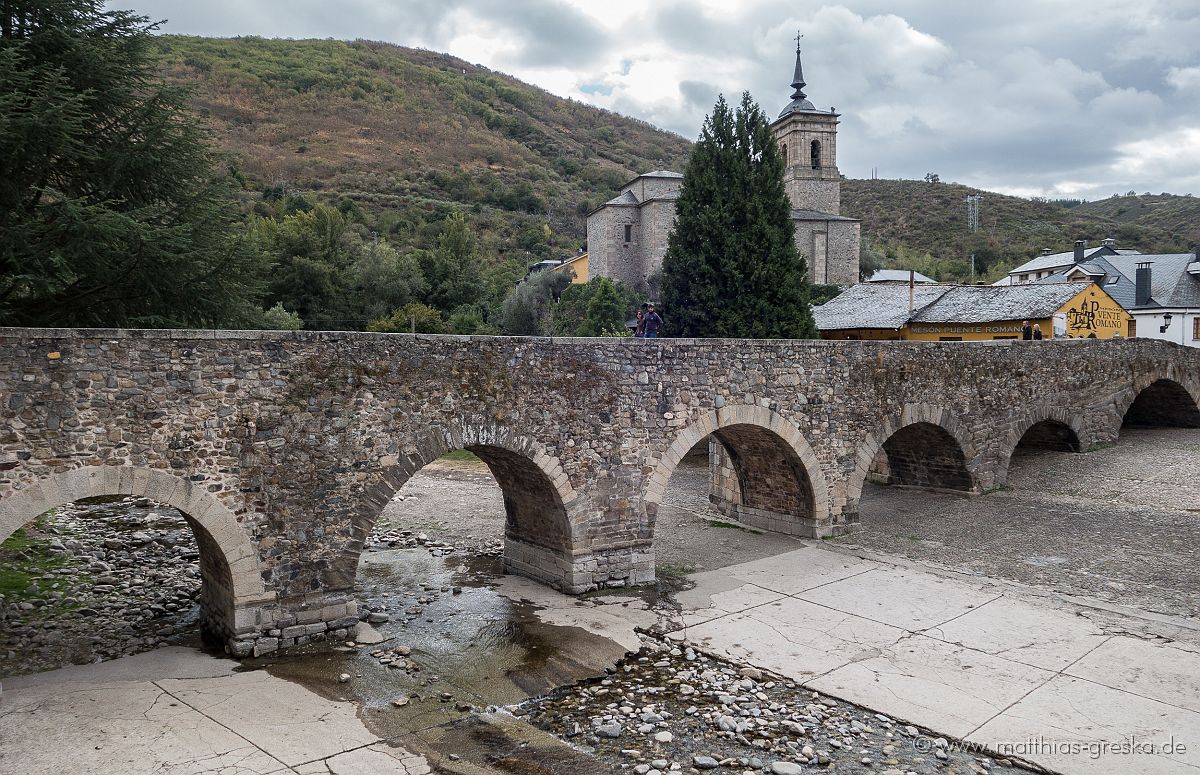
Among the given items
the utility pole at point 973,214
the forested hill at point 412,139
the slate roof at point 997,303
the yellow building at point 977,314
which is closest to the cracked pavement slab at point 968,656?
the yellow building at point 977,314


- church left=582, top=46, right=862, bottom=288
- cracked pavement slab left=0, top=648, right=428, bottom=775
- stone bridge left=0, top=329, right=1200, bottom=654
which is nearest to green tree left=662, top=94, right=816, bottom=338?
stone bridge left=0, top=329, right=1200, bottom=654

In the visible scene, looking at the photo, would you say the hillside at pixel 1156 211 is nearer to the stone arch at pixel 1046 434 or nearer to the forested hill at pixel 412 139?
the forested hill at pixel 412 139

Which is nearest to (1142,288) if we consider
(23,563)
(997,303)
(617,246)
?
(997,303)

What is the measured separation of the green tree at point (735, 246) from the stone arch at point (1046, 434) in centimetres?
793

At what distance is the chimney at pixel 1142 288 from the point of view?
1378 inches

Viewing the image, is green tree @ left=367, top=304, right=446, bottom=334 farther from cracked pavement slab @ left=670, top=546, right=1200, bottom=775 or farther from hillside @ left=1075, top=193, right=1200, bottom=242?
hillside @ left=1075, top=193, right=1200, bottom=242

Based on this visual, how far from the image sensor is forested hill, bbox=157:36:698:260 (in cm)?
5938

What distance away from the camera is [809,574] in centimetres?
1282

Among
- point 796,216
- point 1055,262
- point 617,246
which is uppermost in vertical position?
point 796,216

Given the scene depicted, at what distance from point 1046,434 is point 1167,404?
5.61 m

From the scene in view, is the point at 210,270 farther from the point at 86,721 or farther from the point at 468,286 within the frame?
the point at 468,286

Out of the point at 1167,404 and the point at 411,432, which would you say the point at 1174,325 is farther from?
the point at 411,432

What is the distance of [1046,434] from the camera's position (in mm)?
20625

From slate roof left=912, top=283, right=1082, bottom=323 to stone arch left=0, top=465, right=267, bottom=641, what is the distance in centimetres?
2322
